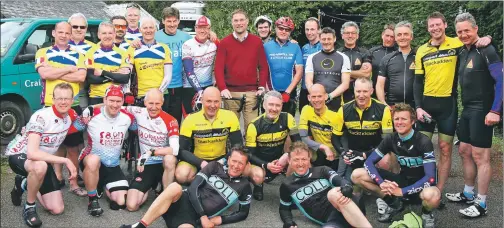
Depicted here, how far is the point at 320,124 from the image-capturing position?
19.5ft

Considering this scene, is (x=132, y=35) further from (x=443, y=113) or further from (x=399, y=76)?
(x=443, y=113)

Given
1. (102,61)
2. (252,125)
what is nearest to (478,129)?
(252,125)

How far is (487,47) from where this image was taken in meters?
5.32

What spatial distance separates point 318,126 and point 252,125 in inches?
32.1

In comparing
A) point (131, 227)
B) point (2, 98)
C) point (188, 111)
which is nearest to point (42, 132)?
point (131, 227)

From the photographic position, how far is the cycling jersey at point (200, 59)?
6.71 m

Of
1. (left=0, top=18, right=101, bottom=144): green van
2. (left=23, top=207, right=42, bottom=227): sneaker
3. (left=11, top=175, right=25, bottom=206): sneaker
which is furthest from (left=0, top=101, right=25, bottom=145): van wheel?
(left=23, top=207, right=42, bottom=227): sneaker

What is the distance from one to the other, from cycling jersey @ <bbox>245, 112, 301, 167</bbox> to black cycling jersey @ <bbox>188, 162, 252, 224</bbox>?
67cm

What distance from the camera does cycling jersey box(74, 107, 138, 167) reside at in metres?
5.58

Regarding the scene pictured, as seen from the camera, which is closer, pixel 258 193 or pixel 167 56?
pixel 258 193

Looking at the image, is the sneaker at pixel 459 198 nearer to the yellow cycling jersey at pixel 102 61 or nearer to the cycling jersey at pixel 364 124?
the cycling jersey at pixel 364 124

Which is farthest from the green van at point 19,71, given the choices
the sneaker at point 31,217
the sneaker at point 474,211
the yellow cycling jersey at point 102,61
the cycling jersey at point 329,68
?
the sneaker at point 474,211

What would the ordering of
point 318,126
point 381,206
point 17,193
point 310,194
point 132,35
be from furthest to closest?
1. point 132,35
2. point 318,126
3. point 17,193
4. point 381,206
5. point 310,194

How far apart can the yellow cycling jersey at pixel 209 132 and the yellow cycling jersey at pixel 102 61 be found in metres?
1.26
